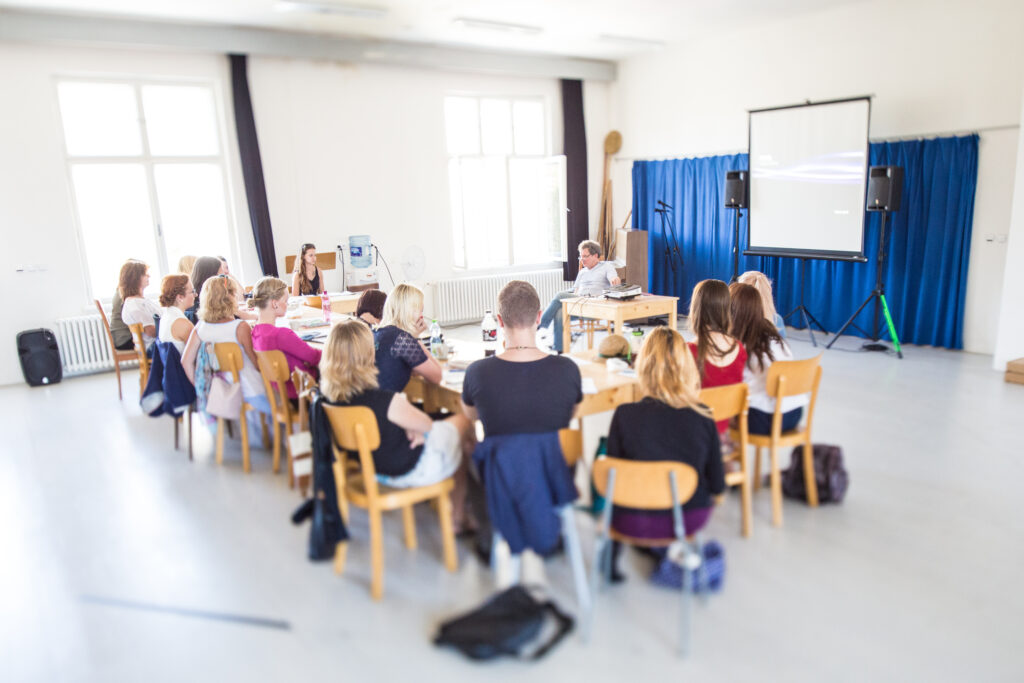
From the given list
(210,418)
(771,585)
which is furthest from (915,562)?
(210,418)

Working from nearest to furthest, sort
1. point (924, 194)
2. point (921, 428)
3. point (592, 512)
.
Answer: point (592, 512)
point (921, 428)
point (924, 194)

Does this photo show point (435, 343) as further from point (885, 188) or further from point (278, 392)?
point (885, 188)

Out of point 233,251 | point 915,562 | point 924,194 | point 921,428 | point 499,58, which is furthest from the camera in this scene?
point 499,58

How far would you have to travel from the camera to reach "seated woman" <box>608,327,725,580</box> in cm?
249

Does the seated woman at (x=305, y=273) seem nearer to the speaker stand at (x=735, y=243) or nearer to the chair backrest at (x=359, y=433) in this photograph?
the chair backrest at (x=359, y=433)

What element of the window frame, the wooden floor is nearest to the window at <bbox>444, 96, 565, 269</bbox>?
the window frame

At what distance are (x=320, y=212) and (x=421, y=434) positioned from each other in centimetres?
559

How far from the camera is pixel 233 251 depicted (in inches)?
294

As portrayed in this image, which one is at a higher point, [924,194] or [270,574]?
[924,194]

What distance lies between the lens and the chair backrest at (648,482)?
87.4 inches

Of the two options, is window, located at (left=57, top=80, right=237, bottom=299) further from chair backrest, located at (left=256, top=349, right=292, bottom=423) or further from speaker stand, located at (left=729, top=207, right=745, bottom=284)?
speaker stand, located at (left=729, top=207, right=745, bottom=284)

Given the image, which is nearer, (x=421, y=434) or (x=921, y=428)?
(x=421, y=434)

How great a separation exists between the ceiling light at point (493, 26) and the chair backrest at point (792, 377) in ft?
17.3

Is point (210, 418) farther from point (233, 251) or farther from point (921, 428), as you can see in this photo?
point (921, 428)
